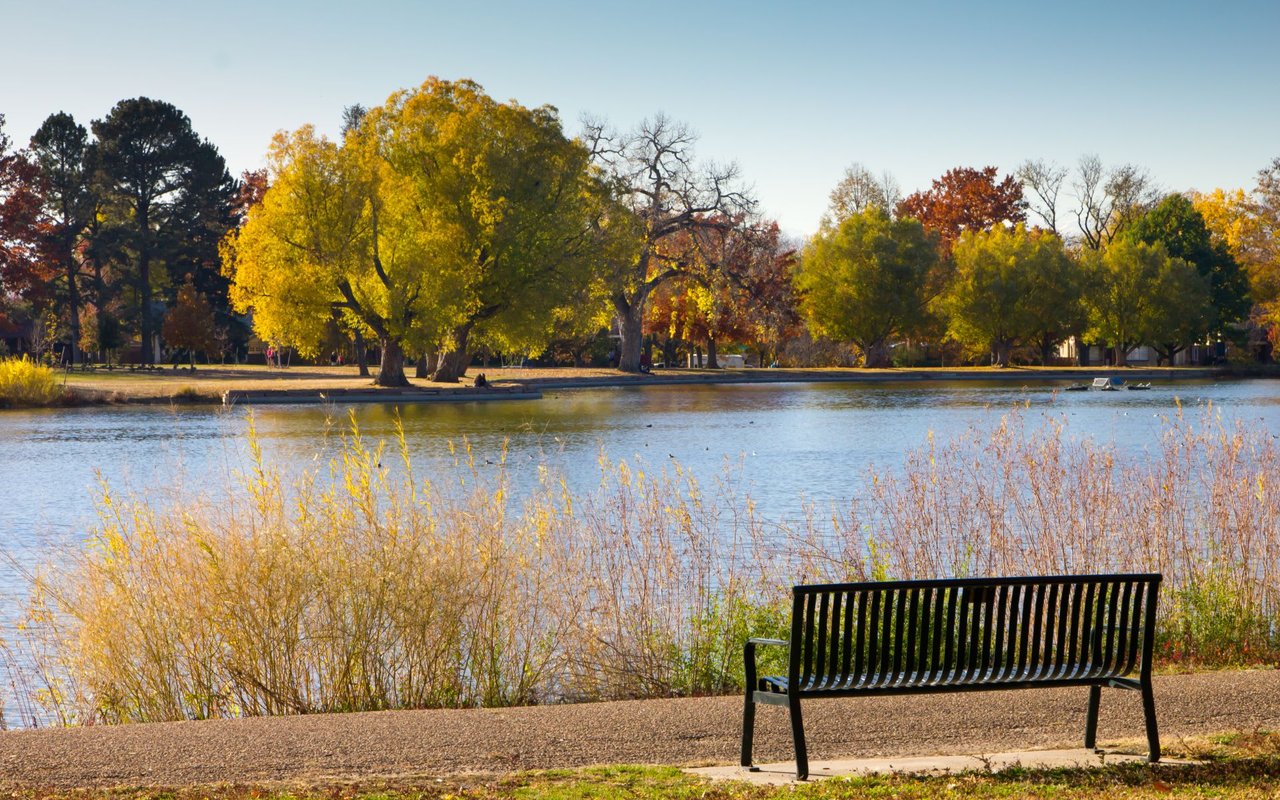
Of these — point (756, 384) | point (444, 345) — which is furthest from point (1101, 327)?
point (444, 345)

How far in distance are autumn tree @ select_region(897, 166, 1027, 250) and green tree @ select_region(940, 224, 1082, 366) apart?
20683 millimetres

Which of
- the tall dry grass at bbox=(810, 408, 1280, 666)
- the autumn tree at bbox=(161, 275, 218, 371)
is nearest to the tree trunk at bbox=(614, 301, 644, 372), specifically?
the autumn tree at bbox=(161, 275, 218, 371)

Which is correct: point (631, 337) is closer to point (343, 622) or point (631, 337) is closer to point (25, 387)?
point (25, 387)

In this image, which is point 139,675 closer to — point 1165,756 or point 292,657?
point 292,657

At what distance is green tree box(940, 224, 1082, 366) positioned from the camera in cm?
8806

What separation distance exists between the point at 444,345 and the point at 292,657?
186 ft

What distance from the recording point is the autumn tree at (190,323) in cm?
7600

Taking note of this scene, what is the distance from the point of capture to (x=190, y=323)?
76188 mm

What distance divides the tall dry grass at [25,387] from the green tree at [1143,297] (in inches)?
2440

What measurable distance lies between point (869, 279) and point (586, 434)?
5126 centimetres

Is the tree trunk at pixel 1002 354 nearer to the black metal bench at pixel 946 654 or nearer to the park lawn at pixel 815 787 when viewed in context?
the black metal bench at pixel 946 654

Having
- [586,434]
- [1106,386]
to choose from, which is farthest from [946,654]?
[1106,386]

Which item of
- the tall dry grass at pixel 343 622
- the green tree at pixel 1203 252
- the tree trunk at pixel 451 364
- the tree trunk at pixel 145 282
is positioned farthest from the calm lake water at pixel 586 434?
the tree trunk at pixel 145 282

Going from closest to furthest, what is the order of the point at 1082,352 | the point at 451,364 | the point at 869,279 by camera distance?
the point at 451,364 < the point at 869,279 < the point at 1082,352
